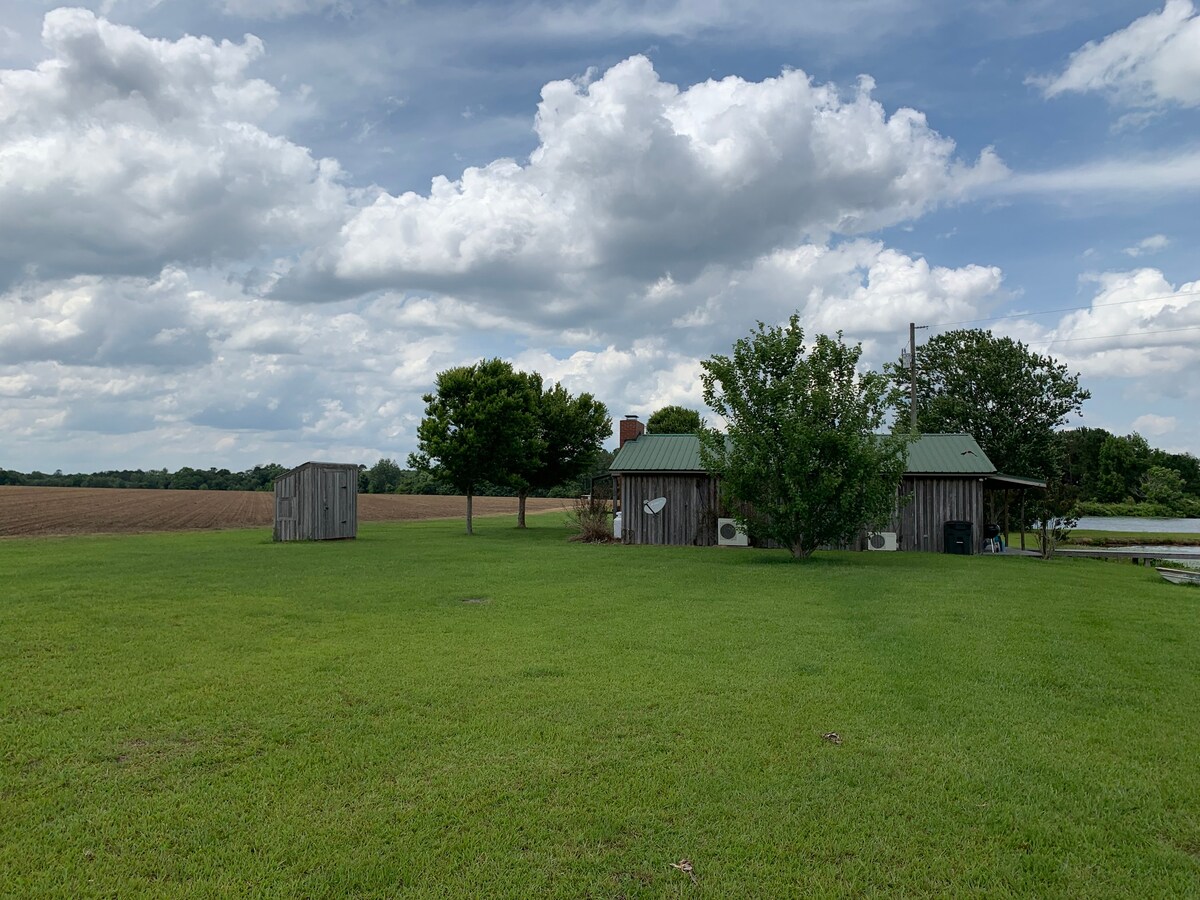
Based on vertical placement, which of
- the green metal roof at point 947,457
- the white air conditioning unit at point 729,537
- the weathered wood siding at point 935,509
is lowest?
the white air conditioning unit at point 729,537

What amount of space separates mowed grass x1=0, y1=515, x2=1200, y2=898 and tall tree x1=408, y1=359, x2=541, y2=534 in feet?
68.5

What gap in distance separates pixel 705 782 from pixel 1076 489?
22648 millimetres

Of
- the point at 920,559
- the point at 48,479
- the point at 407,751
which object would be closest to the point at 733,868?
the point at 407,751

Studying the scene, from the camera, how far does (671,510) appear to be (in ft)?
87.6

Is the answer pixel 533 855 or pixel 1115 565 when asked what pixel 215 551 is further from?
pixel 1115 565

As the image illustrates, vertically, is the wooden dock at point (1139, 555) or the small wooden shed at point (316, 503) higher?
the small wooden shed at point (316, 503)

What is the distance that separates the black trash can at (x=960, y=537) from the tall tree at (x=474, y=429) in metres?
16.6

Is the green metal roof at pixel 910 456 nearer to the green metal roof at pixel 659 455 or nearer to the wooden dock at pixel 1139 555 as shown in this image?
the green metal roof at pixel 659 455

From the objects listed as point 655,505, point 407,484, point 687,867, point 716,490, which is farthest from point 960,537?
point 407,484

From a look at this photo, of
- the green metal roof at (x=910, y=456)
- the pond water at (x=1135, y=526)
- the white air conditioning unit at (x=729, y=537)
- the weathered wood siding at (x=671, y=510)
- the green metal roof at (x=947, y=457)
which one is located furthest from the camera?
the pond water at (x=1135, y=526)

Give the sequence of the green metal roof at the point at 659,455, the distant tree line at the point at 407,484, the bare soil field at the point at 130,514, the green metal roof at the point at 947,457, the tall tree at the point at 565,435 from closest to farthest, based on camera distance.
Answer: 1. the green metal roof at the point at 947,457
2. the green metal roof at the point at 659,455
3. the bare soil field at the point at 130,514
4. the tall tree at the point at 565,435
5. the distant tree line at the point at 407,484

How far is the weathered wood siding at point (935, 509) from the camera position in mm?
24750

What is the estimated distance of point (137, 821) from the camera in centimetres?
423

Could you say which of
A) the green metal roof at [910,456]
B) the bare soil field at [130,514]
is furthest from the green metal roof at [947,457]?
the bare soil field at [130,514]
